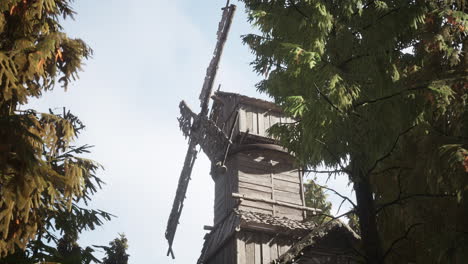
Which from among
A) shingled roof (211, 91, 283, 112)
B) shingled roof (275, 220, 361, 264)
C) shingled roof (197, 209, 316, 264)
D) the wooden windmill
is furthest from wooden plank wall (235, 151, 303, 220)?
shingled roof (275, 220, 361, 264)

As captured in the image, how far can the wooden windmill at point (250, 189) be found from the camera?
15.1m

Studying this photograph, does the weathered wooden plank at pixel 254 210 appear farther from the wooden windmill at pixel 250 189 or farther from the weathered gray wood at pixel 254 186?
the weathered gray wood at pixel 254 186

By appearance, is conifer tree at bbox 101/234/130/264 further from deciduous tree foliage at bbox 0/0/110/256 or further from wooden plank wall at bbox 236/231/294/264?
deciduous tree foliage at bbox 0/0/110/256

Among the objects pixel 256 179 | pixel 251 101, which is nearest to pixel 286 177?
pixel 256 179

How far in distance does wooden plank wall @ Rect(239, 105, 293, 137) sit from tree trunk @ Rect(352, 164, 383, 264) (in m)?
10.1

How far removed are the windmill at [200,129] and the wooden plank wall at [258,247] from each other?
15.7 ft

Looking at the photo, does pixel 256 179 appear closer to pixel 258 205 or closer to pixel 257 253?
pixel 258 205

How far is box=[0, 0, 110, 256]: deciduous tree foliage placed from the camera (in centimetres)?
564

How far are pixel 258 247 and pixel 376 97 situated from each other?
8.74 m

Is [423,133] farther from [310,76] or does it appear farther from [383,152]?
[310,76]

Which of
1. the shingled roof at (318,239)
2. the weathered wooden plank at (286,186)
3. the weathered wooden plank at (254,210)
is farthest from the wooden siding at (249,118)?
the shingled roof at (318,239)

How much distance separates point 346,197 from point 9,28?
20.3 feet

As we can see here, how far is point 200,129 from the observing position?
20.8 m

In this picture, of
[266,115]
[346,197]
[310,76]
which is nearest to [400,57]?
[310,76]
